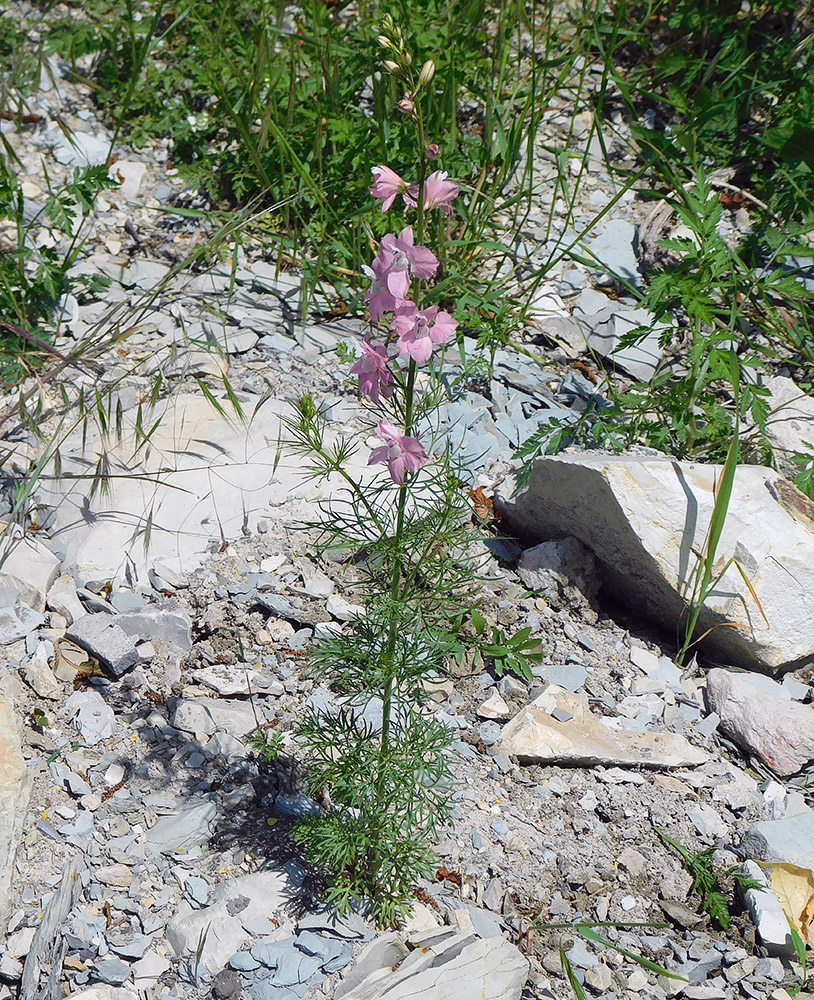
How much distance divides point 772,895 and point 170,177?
4247 mm

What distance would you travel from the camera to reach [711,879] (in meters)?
2.80

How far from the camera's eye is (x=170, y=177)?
502 cm

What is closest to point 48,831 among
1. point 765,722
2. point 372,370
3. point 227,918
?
point 227,918

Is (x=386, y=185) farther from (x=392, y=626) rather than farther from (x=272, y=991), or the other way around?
(x=272, y=991)

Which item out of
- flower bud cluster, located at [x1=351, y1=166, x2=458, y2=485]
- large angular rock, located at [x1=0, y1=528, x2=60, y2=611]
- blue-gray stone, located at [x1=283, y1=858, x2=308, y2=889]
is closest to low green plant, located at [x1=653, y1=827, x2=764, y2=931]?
blue-gray stone, located at [x1=283, y1=858, x2=308, y2=889]

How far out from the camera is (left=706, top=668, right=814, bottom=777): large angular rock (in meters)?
3.14

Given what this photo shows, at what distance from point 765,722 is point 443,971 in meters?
1.40

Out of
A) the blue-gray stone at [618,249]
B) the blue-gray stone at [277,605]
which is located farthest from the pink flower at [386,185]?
the blue-gray stone at [618,249]

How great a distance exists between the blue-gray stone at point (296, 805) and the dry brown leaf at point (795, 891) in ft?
4.38

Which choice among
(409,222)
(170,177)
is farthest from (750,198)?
(170,177)

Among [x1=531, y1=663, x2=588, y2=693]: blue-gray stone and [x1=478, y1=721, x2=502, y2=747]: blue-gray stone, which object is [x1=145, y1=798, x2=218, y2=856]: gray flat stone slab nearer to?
[x1=478, y1=721, x2=502, y2=747]: blue-gray stone

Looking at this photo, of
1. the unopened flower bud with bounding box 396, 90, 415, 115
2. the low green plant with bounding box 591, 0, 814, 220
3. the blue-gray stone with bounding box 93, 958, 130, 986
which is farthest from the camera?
the low green plant with bounding box 591, 0, 814, 220

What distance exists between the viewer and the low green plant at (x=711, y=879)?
2.74 meters

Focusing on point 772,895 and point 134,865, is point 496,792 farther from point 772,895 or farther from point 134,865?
point 134,865
